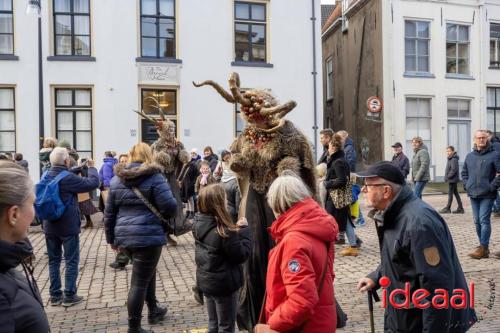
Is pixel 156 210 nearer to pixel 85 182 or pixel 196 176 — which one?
pixel 85 182

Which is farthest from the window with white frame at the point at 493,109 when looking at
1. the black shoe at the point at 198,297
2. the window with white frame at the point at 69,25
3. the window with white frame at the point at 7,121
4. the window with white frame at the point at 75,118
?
the black shoe at the point at 198,297

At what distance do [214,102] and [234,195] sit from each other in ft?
46.2

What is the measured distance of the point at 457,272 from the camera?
9.74 feet

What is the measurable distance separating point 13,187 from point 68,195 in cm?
408

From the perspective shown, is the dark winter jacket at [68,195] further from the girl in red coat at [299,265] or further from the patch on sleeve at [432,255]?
the patch on sleeve at [432,255]

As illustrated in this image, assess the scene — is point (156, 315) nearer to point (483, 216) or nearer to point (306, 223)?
point (306, 223)

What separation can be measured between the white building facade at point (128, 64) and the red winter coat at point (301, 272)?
1534cm

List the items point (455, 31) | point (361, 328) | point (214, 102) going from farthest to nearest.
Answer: point (455, 31)
point (214, 102)
point (361, 328)

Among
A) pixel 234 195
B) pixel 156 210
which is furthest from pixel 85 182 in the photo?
pixel 234 195

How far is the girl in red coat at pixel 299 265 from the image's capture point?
263cm

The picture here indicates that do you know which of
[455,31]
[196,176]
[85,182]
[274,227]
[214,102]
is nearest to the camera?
[274,227]

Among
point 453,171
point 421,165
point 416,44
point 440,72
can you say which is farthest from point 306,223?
point 440,72

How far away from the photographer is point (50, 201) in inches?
220

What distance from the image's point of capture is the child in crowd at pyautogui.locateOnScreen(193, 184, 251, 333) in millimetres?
4059
